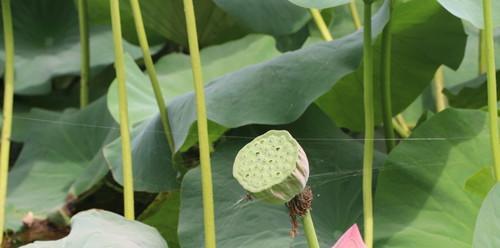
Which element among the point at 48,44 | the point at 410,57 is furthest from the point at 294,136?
the point at 48,44

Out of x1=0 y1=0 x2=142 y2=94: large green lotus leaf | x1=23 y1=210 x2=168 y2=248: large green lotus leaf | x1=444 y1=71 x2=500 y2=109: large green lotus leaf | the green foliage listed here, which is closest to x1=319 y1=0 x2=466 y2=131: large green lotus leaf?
the green foliage

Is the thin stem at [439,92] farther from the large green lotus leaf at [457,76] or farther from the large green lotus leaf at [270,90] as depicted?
the large green lotus leaf at [270,90]

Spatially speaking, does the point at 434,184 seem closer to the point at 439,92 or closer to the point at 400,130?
the point at 400,130

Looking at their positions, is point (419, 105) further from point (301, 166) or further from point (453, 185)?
point (301, 166)

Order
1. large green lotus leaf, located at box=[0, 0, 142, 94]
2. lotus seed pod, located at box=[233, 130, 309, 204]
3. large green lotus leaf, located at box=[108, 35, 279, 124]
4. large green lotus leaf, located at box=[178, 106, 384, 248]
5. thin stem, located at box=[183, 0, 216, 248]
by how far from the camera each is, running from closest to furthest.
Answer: lotus seed pod, located at box=[233, 130, 309, 204] < thin stem, located at box=[183, 0, 216, 248] < large green lotus leaf, located at box=[178, 106, 384, 248] < large green lotus leaf, located at box=[108, 35, 279, 124] < large green lotus leaf, located at box=[0, 0, 142, 94]

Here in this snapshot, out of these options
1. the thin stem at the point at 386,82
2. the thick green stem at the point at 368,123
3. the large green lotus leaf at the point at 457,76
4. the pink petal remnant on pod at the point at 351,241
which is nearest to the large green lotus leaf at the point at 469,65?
the large green lotus leaf at the point at 457,76

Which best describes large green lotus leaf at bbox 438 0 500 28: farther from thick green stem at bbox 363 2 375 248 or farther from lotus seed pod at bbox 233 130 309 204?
lotus seed pod at bbox 233 130 309 204

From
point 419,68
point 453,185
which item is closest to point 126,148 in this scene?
point 453,185
